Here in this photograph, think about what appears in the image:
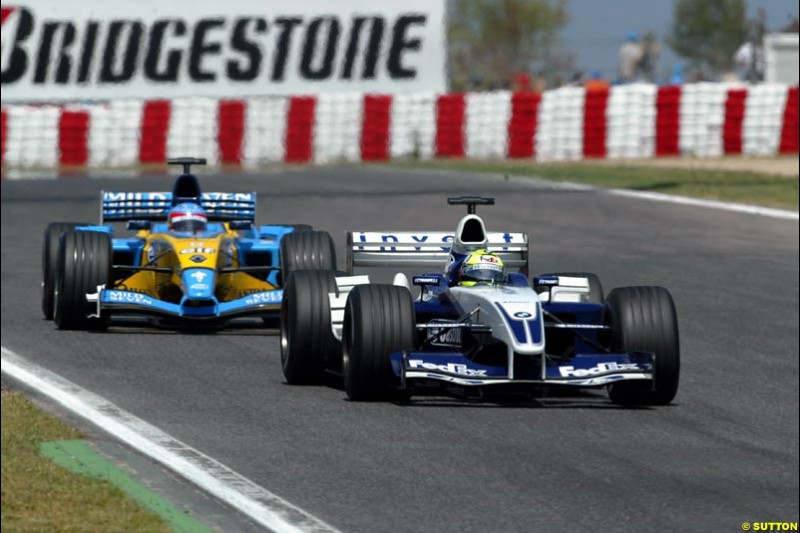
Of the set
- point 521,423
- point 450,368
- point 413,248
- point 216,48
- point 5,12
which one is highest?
point 5,12

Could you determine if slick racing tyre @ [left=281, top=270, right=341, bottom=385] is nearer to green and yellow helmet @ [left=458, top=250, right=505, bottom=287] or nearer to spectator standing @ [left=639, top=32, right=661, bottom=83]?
green and yellow helmet @ [left=458, top=250, right=505, bottom=287]

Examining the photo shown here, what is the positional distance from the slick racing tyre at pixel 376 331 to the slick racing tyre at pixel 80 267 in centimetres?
315

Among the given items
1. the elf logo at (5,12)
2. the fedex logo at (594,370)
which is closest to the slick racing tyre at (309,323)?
the fedex logo at (594,370)

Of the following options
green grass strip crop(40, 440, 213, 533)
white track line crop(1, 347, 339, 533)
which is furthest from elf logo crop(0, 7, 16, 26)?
green grass strip crop(40, 440, 213, 533)

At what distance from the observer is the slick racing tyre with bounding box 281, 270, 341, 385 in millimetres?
10438

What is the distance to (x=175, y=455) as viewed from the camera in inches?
405

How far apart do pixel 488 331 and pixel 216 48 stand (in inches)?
1158

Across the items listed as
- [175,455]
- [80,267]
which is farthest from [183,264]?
[175,455]

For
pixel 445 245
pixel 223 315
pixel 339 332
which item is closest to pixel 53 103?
pixel 223 315

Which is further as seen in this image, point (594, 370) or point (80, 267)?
point (80, 267)

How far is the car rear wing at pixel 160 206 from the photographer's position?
1166cm

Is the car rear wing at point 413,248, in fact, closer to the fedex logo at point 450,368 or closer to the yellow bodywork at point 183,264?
the fedex logo at point 450,368

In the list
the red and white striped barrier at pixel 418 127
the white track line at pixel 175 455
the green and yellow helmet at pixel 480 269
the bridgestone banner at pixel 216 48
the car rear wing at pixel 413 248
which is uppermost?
the bridgestone banner at pixel 216 48

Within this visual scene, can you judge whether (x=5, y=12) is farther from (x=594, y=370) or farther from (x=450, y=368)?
(x=594, y=370)
